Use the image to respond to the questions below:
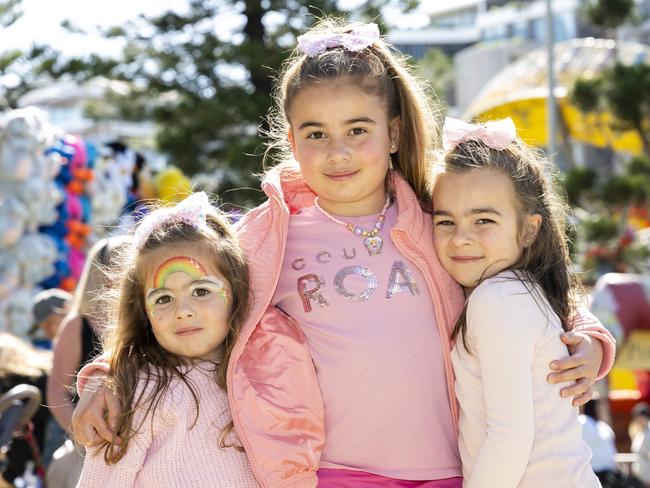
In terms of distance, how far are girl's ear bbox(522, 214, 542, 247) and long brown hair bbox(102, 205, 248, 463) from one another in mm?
719

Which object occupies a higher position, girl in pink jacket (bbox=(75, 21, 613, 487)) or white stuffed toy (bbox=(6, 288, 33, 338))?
girl in pink jacket (bbox=(75, 21, 613, 487))

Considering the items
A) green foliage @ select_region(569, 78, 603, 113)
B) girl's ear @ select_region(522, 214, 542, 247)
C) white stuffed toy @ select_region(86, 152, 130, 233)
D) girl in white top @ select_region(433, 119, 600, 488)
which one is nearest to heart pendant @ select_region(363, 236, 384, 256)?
girl in white top @ select_region(433, 119, 600, 488)

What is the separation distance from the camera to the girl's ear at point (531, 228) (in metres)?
2.47

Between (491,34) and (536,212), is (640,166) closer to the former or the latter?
(536,212)

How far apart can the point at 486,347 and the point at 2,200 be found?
6298 millimetres

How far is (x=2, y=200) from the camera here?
308 inches

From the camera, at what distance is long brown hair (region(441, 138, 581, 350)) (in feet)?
8.04

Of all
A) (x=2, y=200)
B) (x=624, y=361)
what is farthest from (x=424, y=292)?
(x=624, y=361)

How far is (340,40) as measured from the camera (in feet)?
8.51

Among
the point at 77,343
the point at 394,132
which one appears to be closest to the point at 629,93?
the point at 77,343

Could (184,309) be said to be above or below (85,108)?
below

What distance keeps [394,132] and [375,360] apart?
64cm

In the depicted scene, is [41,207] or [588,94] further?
[588,94]

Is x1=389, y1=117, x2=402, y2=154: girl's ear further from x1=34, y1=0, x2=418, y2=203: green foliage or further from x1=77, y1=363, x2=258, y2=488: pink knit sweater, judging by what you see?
x1=34, y1=0, x2=418, y2=203: green foliage
